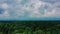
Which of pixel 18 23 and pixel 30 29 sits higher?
pixel 18 23

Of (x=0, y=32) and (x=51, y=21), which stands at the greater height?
(x=51, y=21)

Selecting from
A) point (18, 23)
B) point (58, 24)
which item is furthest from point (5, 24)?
point (58, 24)

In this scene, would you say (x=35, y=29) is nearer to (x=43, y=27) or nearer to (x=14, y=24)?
(x=43, y=27)

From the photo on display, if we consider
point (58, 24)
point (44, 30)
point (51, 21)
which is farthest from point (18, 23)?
point (58, 24)

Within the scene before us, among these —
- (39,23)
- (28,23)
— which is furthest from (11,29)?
(39,23)

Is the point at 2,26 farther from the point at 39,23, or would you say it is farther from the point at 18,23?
the point at 39,23
